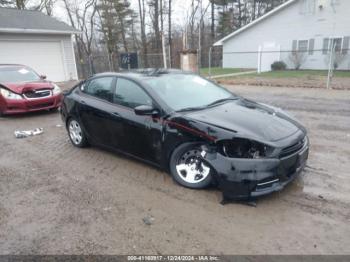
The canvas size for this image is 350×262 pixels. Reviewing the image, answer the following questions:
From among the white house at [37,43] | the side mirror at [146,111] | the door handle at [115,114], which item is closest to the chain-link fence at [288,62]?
the white house at [37,43]

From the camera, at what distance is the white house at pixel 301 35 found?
20453mm

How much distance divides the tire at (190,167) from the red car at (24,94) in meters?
5.34

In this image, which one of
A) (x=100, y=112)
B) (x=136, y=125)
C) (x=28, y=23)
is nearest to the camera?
(x=136, y=125)

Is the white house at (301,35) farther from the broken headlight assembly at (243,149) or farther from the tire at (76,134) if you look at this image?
the broken headlight assembly at (243,149)

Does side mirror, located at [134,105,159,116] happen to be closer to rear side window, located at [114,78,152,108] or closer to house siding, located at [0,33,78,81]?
rear side window, located at [114,78,152,108]

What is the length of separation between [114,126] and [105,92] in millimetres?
668

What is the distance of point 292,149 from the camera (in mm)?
3422

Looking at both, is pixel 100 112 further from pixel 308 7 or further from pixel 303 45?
pixel 308 7

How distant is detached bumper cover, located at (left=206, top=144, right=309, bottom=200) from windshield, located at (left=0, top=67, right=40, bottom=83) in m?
7.86

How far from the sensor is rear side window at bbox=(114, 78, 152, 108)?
421 cm

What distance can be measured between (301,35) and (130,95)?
852 inches

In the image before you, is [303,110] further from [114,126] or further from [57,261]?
[57,261]

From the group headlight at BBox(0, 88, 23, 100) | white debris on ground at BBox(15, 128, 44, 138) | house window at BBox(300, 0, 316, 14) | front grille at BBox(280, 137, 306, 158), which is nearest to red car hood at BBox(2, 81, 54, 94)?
headlight at BBox(0, 88, 23, 100)

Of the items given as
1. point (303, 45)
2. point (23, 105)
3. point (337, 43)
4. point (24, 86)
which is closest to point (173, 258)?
point (23, 105)
